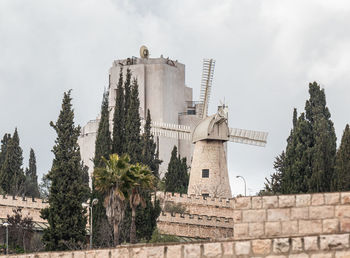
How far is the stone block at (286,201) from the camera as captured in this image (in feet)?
59.6

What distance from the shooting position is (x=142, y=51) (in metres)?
108

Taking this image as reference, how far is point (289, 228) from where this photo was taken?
59.4 ft

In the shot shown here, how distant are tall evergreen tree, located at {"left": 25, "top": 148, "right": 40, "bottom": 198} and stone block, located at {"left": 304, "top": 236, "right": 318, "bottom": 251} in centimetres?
6847

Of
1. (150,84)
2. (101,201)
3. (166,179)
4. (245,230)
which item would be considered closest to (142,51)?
(150,84)

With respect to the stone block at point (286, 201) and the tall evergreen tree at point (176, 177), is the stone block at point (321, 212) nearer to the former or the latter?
the stone block at point (286, 201)

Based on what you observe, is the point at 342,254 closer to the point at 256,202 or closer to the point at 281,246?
the point at 281,246

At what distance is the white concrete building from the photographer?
102 meters

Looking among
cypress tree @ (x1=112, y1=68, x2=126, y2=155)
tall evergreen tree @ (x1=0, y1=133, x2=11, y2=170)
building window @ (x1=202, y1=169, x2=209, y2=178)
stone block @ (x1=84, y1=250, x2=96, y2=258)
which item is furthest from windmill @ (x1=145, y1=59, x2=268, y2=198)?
stone block @ (x1=84, y1=250, x2=96, y2=258)

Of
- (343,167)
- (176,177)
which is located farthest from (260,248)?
(176,177)

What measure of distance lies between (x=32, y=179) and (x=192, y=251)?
77.5 metres

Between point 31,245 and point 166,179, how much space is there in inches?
1027

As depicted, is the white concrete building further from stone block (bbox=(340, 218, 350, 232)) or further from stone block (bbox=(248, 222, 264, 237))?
stone block (bbox=(340, 218, 350, 232))

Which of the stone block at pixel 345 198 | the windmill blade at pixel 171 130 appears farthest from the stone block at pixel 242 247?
the windmill blade at pixel 171 130

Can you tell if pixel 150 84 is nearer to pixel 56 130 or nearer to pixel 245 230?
pixel 56 130
